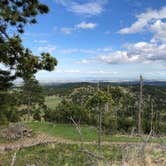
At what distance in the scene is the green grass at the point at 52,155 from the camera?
1353 cm

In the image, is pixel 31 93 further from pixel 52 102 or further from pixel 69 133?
pixel 52 102

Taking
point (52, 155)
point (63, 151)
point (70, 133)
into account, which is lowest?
point (70, 133)

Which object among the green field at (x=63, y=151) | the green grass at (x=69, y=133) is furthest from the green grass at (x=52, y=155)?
the green grass at (x=69, y=133)

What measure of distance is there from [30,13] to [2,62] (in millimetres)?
2313

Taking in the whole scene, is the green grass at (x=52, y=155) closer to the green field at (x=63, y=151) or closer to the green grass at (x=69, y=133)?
the green field at (x=63, y=151)

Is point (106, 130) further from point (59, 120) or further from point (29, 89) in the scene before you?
point (29, 89)

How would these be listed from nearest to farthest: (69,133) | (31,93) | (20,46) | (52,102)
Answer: (20,46)
(69,133)
(31,93)
(52,102)

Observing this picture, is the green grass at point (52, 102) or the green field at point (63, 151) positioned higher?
the green field at point (63, 151)

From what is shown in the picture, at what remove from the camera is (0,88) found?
14.9 meters

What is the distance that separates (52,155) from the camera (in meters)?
16.0

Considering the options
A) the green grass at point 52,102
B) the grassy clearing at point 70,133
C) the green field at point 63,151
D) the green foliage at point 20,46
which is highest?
the green foliage at point 20,46

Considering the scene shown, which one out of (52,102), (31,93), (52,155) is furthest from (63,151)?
(52,102)

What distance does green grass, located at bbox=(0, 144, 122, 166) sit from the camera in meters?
13.5

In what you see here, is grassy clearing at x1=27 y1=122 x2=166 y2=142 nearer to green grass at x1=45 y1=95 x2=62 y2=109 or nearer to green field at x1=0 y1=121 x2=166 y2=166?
green field at x1=0 y1=121 x2=166 y2=166
